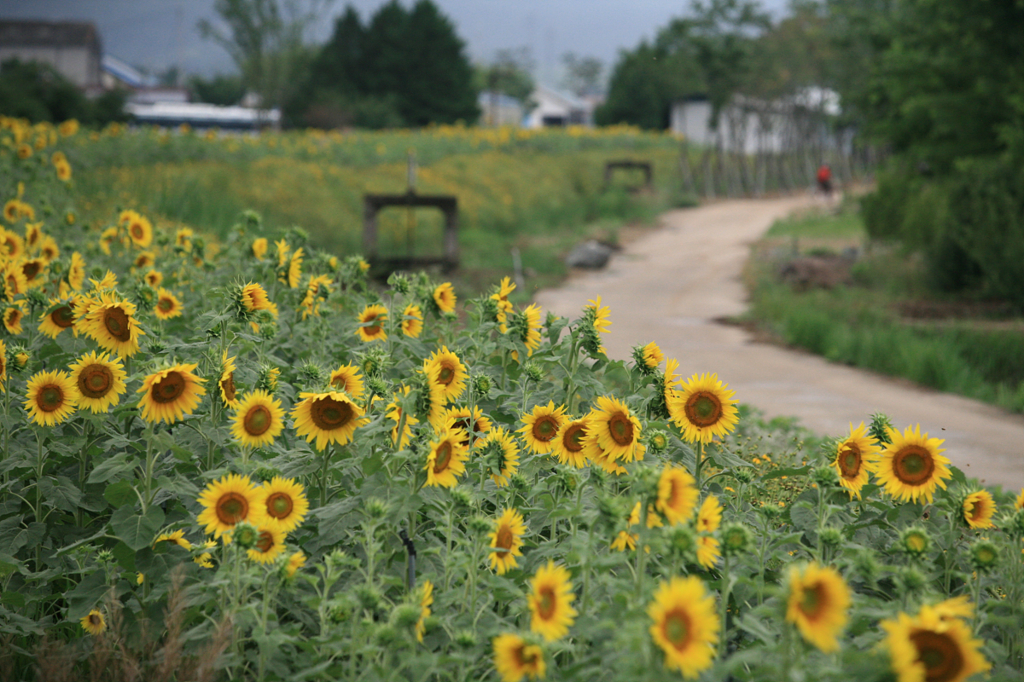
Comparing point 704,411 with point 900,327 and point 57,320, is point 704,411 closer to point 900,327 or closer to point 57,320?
point 57,320

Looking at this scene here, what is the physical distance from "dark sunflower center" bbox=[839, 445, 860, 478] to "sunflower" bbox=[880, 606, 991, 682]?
1048 mm

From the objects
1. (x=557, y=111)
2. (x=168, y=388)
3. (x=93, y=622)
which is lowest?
(x=93, y=622)

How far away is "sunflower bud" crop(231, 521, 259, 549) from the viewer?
2.18 m

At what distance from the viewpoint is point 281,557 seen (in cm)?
220

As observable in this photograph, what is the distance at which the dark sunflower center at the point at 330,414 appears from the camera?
8.72 ft

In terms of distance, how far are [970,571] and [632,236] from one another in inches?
693

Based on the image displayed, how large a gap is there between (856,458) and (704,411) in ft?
1.52

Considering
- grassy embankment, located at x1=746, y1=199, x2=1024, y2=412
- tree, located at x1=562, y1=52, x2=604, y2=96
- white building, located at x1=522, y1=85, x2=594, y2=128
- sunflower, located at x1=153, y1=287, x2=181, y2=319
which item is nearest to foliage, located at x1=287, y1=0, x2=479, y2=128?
grassy embankment, located at x1=746, y1=199, x2=1024, y2=412

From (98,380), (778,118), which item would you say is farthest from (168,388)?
(778,118)

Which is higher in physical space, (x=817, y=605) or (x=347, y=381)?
(x=347, y=381)

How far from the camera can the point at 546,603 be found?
2.01m

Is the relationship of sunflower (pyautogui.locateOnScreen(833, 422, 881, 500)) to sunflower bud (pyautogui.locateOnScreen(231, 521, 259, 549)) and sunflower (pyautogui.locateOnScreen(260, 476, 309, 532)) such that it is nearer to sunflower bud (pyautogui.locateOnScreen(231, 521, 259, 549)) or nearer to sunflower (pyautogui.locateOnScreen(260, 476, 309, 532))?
sunflower (pyautogui.locateOnScreen(260, 476, 309, 532))

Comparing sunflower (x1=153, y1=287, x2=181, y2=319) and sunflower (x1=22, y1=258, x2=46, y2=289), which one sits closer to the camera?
sunflower (x1=153, y1=287, x2=181, y2=319)

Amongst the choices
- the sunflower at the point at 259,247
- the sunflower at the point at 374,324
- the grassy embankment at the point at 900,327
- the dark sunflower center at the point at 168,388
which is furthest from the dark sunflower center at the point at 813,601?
the grassy embankment at the point at 900,327
